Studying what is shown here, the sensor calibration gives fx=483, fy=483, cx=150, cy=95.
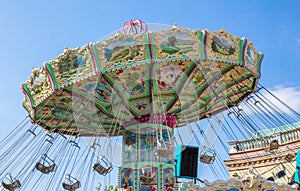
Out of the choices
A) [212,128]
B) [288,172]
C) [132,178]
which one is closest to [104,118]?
[132,178]

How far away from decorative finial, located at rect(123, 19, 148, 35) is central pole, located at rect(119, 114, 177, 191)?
9.98 feet

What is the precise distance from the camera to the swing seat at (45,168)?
14.9 m

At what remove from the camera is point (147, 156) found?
14516 mm

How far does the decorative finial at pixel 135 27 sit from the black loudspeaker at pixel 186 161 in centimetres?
335

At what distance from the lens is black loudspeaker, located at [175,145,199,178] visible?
12.7 m

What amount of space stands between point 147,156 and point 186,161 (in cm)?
195

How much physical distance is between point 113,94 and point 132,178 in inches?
101

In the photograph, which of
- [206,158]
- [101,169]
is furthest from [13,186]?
[206,158]

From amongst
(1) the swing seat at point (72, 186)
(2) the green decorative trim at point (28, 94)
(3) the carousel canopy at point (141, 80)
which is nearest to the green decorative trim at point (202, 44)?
(3) the carousel canopy at point (141, 80)

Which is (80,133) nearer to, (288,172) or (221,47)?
(221,47)

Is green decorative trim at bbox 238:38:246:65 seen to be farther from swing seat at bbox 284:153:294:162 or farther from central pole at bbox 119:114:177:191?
swing seat at bbox 284:153:294:162

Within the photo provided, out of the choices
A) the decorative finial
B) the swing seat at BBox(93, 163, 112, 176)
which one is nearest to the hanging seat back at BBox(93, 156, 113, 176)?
the swing seat at BBox(93, 163, 112, 176)

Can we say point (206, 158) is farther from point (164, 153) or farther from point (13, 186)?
point (13, 186)

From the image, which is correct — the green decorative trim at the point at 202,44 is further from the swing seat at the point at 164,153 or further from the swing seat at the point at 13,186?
the swing seat at the point at 13,186
